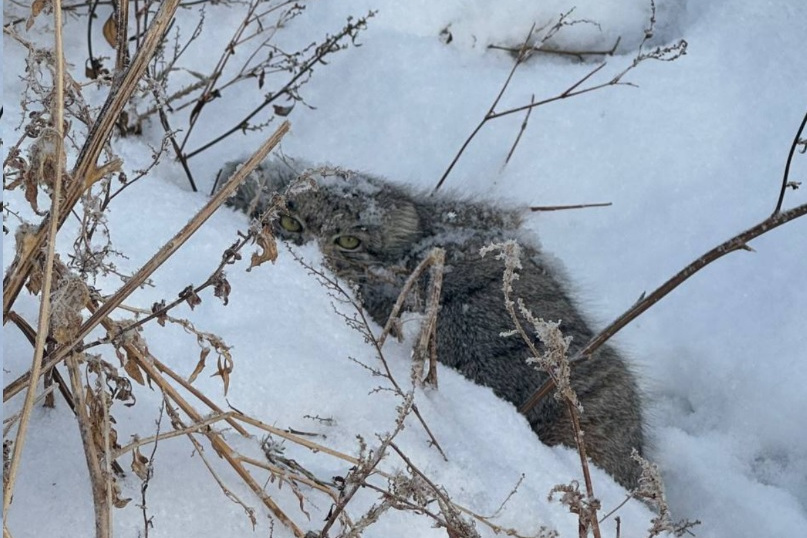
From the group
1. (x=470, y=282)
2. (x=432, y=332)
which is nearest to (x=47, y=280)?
(x=432, y=332)

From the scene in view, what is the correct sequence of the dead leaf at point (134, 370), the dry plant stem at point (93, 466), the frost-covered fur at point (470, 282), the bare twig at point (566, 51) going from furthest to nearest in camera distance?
the bare twig at point (566, 51), the frost-covered fur at point (470, 282), the dead leaf at point (134, 370), the dry plant stem at point (93, 466)

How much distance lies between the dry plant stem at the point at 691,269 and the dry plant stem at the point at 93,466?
5.01 ft

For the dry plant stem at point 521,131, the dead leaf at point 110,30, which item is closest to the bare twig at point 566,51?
the dry plant stem at point 521,131

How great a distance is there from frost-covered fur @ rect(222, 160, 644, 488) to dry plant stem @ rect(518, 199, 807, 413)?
19.2 inches

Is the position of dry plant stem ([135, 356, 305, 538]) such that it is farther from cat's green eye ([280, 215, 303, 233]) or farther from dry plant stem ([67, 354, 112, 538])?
cat's green eye ([280, 215, 303, 233])

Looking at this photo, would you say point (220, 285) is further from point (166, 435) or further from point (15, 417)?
point (15, 417)

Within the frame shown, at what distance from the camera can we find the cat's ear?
162 inches

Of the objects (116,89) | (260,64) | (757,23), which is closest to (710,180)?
(757,23)

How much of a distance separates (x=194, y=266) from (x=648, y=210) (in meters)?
2.24

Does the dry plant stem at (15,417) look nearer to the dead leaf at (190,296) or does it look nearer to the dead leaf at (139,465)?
the dead leaf at (139,465)

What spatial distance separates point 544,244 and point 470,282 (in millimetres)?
520

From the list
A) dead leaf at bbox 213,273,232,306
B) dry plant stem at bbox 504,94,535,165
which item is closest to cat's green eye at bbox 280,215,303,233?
dry plant stem at bbox 504,94,535,165

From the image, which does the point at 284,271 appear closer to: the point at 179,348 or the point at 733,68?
the point at 179,348

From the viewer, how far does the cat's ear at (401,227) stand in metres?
4.12
